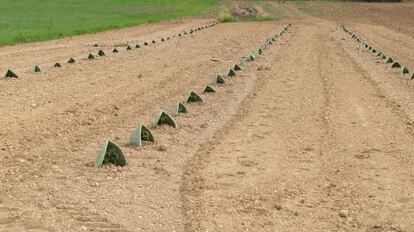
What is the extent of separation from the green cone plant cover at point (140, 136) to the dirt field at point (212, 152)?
169mm

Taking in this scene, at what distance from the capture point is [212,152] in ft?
28.6

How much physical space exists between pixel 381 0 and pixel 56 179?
6990 centimetres

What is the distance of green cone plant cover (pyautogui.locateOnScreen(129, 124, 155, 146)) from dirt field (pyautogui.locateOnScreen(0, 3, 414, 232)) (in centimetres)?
17

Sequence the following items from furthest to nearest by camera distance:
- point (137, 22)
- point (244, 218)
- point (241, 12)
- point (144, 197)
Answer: point (241, 12)
point (137, 22)
point (144, 197)
point (244, 218)

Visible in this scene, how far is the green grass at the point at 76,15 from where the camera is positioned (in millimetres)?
31858

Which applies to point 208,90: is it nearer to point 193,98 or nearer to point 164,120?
point 193,98

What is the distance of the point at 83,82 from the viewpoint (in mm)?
14500

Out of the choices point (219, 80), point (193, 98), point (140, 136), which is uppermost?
point (140, 136)

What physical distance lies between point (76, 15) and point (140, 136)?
39.7 m

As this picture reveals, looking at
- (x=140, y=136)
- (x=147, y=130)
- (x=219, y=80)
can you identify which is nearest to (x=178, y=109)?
(x=147, y=130)

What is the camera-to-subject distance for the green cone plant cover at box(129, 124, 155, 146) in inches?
348

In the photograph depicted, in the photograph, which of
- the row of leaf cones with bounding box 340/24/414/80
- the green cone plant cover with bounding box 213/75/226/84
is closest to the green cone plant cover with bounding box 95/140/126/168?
the green cone plant cover with bounding box 213/75/226/84

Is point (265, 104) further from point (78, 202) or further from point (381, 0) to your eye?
point (381, 0)

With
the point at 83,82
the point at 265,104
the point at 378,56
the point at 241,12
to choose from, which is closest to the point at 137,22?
the point at 241,12
